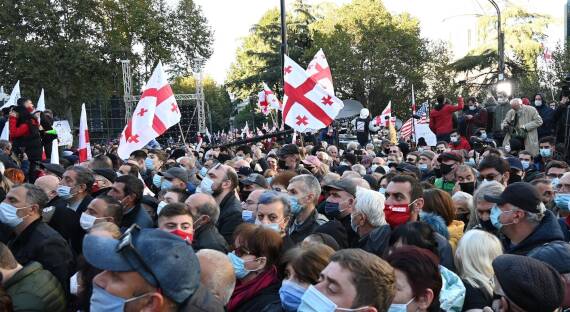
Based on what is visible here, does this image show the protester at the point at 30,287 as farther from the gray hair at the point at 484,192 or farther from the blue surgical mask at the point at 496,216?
the gray hair at the point at 484,192

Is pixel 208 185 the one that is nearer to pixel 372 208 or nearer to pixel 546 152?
pixel 372 208

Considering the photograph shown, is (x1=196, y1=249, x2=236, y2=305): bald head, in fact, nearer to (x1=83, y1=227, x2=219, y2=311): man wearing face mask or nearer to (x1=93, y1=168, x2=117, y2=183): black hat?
(x1=83, y1=227, x2=219, y2=311): man wearing face mask

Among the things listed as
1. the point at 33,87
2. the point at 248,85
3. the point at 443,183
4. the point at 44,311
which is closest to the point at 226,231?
the point at 44,311

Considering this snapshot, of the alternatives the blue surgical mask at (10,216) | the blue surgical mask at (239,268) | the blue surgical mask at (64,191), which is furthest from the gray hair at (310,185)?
the blue surgical mask at (10,216)

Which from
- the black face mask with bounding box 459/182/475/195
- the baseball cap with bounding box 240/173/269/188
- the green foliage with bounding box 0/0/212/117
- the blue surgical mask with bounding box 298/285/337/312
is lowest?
the black face mask with bounding box 459/182/475/195

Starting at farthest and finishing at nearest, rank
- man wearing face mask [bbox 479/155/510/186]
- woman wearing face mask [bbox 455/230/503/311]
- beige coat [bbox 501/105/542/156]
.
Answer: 1. beige coat [bbox 501/105/542/156]
2. man wearing face mask [bbox 479/155/510/186]
3. woman wearing face mask [bbox 455/230/503/311]

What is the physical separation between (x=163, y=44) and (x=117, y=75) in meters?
8.07

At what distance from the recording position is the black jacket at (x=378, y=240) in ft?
15.8

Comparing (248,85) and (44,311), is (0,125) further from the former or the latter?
(248,85)

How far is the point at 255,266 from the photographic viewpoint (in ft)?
13.7

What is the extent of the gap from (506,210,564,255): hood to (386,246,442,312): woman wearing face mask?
1338mm

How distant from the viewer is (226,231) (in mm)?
6500

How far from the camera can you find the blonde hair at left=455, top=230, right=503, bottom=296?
13.5 ft

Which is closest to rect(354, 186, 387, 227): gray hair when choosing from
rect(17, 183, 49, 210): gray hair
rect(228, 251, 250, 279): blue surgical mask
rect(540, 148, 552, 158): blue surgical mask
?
rect(228, 251, 250, 279): blue surgical mask
